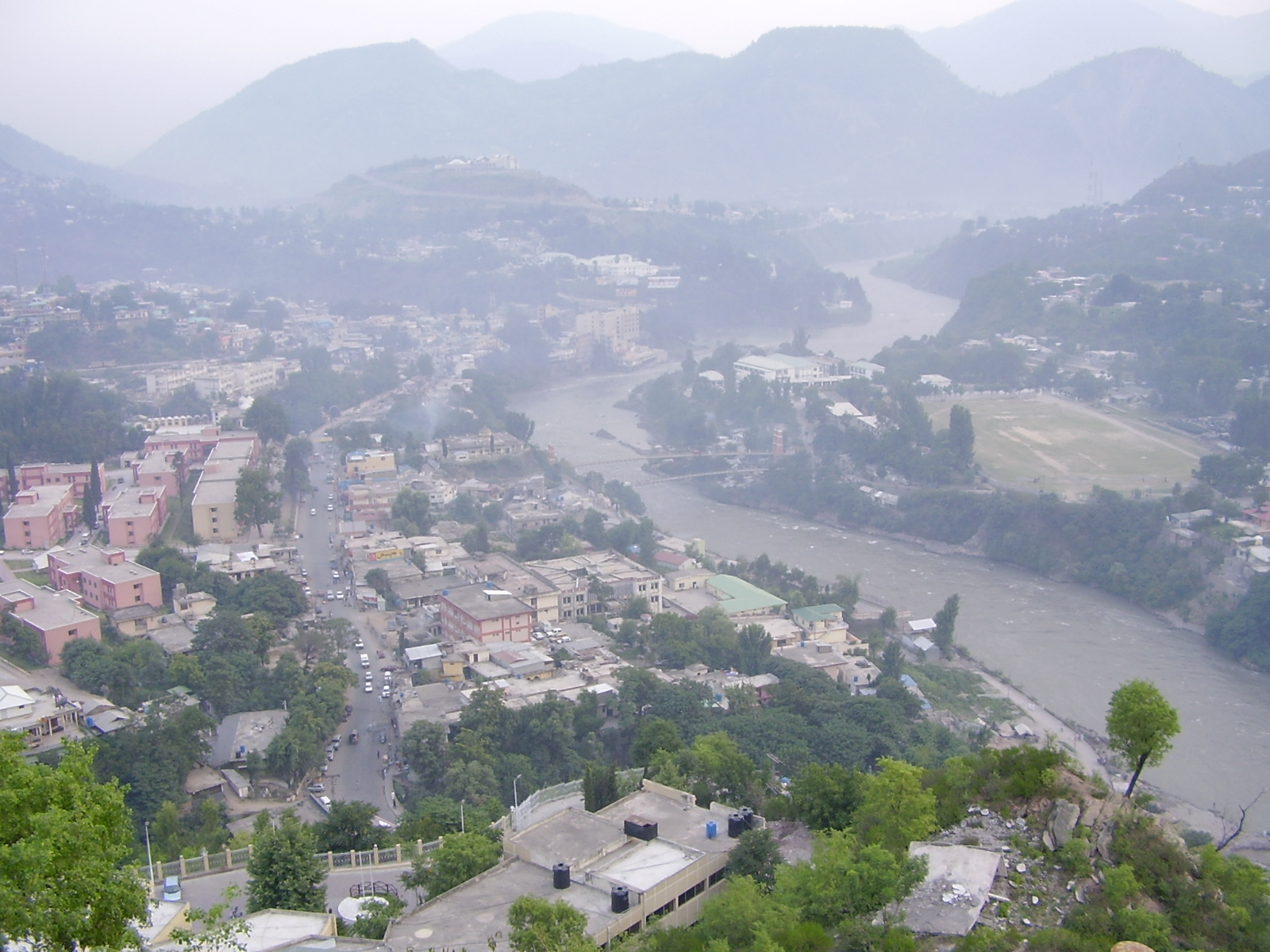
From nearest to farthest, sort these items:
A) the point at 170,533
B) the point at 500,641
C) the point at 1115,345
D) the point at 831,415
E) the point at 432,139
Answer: the point at 500,641 < the point at 170,533 < the point at 831,415 < the point at 1115,345 < the point at 432,139

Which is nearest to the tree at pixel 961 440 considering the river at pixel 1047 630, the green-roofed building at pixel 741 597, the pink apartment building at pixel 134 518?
the river at pixel 1047 630

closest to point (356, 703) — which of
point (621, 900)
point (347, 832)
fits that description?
point (347, 832)

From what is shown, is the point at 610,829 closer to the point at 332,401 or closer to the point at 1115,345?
the point at 332,401

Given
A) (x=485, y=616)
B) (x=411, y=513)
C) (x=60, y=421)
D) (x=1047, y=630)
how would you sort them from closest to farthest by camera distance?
(x=485, y=616) → (x=1047, y=630) → (x=411, y=513) → (x=60, y=421)

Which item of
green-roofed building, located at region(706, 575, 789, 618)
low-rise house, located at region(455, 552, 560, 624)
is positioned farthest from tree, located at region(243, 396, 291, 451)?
green-roofed building, located at region(706, 575, 789, 618)

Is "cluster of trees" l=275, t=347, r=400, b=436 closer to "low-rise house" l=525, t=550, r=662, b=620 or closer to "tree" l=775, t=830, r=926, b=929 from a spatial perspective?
"low-rise house" l=525, t=550, r=662, b=620

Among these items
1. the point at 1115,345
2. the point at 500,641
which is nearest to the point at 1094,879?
the point at 500,641

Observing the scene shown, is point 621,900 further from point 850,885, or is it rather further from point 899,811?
point 899,811
